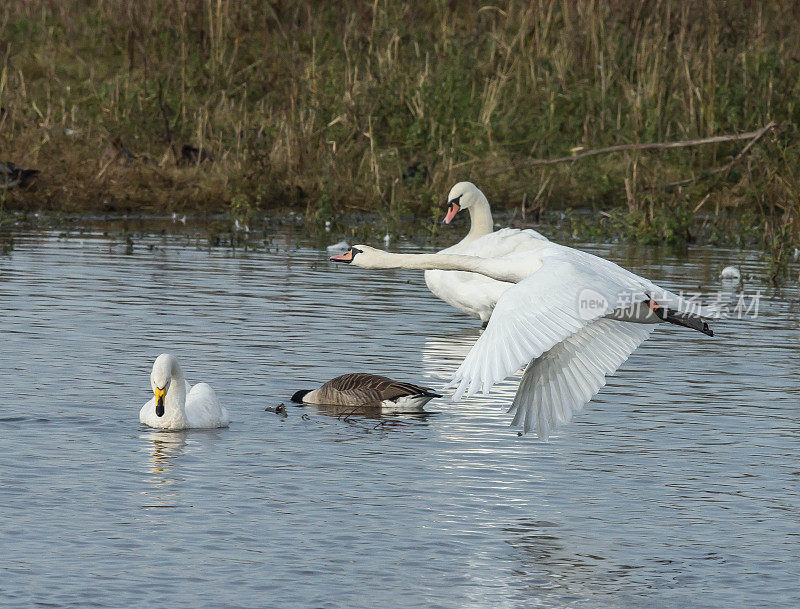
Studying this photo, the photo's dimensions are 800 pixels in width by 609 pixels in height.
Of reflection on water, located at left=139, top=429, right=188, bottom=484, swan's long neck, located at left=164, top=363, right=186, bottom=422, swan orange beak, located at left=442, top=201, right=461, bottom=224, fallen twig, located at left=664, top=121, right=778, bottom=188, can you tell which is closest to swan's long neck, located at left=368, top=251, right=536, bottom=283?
swan's long neck, located at left=164, top=363, right=186, bottom=422

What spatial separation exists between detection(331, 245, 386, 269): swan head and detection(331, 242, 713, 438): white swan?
0.80 meters

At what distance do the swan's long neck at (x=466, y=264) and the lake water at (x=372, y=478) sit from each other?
0.81 metres

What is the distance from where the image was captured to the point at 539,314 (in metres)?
6.61

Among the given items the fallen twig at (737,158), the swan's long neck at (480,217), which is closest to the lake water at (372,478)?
the swan's long neck at (480,217)

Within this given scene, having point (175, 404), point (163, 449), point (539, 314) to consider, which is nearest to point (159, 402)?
point (175, 404)

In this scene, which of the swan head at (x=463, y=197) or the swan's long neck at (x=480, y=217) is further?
the swan head at (x=463, y=197)

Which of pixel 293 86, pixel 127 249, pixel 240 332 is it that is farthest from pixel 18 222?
pixel 240 332

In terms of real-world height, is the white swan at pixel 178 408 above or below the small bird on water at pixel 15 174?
below

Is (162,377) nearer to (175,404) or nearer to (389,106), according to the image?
(175,404)

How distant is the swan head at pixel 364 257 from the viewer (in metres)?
9.08

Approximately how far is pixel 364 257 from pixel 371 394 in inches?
41.4

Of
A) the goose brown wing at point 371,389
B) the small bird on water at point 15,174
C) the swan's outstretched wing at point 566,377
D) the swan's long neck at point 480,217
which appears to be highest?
the small bird on water at point 15,174

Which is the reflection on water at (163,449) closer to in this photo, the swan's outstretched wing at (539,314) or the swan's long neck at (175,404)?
the swan's long neck at (175,404)

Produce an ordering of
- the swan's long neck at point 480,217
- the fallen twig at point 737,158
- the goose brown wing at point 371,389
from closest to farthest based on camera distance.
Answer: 1. the goose brown wing at point 371,389
2. the swan's long neck at point 480,217
3. the fallen twig at point 737,158
